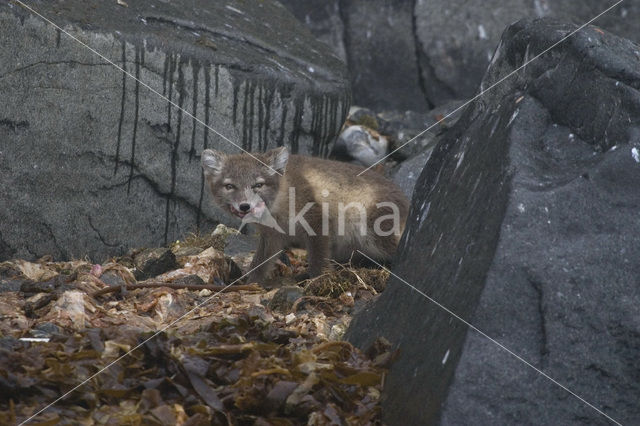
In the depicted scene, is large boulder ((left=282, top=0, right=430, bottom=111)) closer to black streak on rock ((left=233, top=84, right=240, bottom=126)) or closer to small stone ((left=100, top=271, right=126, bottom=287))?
black streak on rock ((left=233, top=84, right=240, bottom=126))

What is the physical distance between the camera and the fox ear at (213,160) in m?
6.68

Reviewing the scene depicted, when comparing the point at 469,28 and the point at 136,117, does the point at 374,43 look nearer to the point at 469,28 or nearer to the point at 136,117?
the point at 469,28

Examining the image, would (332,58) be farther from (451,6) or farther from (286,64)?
(451,6)

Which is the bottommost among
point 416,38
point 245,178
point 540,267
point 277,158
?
point 245,178

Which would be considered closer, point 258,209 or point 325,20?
point 258,209

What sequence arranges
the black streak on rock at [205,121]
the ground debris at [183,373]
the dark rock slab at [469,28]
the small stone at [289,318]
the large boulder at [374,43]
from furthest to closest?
the large boulder at [374,43] < the dark rock slab at [469,28] < the black streak on rock at [205,121] < the small stone at [289,318] < the ground debris at [183,373]

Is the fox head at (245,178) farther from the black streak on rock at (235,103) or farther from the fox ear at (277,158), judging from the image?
the black streak on rock at (235,103)

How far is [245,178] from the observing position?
6598 mm

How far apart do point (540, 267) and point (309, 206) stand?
140 inches

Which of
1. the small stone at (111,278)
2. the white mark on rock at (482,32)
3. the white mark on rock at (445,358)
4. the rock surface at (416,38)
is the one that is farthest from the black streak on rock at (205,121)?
the white mark on rock at (445,358)

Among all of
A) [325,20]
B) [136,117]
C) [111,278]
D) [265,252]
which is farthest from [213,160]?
[325,20]

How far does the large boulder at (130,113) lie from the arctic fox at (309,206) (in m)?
0.53

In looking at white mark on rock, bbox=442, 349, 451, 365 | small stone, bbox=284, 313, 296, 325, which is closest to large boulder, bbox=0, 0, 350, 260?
small stone, bbox=284, 313, 296, 325

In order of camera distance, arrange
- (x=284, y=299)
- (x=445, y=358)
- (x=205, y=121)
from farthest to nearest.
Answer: (x=205, y=121) < (x=284, y=299) < (x=445, y=358)
